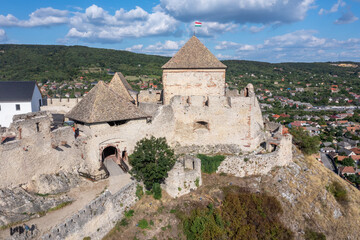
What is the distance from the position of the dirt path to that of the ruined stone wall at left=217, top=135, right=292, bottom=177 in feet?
30.8

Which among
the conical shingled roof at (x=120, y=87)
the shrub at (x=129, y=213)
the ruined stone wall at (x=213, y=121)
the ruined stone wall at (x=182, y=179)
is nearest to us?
the shrub at (x=129, y=213)

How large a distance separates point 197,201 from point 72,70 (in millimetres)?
87505

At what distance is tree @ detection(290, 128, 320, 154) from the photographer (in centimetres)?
2691

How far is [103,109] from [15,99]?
1162cm

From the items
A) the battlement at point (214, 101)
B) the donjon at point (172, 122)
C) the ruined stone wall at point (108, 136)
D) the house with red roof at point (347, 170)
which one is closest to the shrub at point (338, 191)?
the donjon at point (172, 122)

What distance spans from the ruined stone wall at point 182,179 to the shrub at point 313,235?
799 cm

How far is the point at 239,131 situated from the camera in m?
23.1

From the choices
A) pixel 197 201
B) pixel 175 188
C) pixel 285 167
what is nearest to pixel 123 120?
pixel 175 188

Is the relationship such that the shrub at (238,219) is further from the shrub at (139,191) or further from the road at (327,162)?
the road at (327,162)

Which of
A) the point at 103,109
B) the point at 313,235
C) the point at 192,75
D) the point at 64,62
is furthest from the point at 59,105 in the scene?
the point at 64,62

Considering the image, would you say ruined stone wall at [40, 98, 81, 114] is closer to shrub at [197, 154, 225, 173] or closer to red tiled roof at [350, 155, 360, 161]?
shrub at [197, 154, 225, 173]

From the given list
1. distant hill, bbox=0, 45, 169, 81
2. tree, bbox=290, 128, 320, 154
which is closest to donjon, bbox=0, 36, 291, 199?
tree, bbox=290, 128, 320, 154

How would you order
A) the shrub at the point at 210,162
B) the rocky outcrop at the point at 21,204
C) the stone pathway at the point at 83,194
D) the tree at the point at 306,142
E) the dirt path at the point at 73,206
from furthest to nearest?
the tree at the point at 306,142, the shrub at the point at 210,162, the rocky outcrop at the point at 21,204, the stone pathway at the point at 83,194, the dirt path at the point at 73,206

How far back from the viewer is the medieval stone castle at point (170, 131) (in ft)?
53.8
